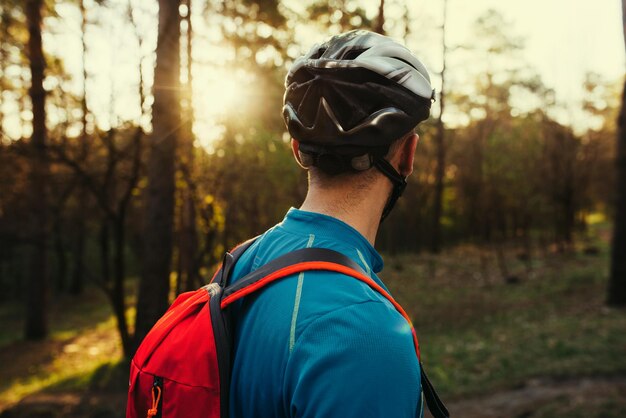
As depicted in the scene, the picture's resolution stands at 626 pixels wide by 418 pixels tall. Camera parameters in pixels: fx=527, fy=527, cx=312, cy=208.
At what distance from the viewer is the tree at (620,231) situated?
12086mm

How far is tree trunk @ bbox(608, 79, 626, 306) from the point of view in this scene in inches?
476

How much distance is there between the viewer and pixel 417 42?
918 inches

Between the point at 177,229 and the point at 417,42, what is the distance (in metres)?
14.9

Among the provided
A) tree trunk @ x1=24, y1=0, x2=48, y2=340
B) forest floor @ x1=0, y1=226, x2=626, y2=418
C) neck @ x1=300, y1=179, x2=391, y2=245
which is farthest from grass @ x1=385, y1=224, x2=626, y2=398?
tree trunk @ x1=24, y1=0, x2=48, y2=340

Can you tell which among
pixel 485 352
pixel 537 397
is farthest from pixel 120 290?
pixel 537 397

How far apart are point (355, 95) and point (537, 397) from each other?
270 inches

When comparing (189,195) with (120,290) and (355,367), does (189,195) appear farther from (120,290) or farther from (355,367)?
(355,367)

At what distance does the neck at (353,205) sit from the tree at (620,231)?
12.5m

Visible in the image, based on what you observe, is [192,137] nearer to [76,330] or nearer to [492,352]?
[492,352]

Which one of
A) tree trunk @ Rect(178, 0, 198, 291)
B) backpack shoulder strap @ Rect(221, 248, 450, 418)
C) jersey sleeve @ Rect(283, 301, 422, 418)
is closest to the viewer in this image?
jersey sleeve @ Rect(283, 301, 422, 418)

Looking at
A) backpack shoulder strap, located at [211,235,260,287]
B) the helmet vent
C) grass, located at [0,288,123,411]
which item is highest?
the helmet vent

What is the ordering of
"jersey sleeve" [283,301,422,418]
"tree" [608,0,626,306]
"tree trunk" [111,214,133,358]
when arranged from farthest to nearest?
1. "tree" [608,0,626,306]
2. "tree trunk" [111,214,133,358]
3. "jersey sleeve" [283,301,422,418]

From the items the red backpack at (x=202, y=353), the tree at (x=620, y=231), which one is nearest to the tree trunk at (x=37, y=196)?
the red backpack at (x=202, y=353)

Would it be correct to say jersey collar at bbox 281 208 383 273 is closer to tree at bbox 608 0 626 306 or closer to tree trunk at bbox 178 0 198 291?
tree trunk at bbox 178 0 198 291
